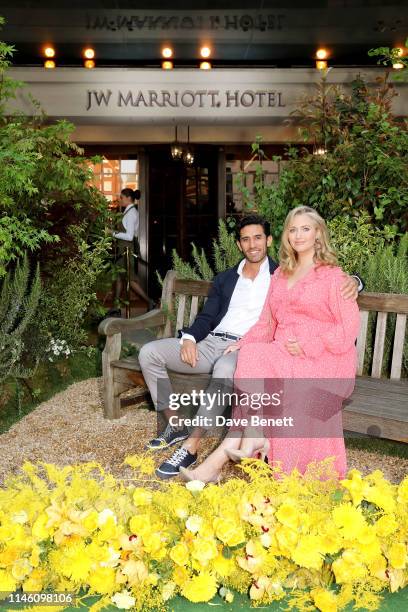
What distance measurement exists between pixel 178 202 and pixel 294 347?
7.89m

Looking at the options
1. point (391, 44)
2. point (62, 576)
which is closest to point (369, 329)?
point (62, 576)

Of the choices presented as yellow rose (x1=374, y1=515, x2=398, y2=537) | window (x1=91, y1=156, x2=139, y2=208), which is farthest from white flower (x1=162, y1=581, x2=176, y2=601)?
window (x1=91, y1=156, x2=139, y2=208)

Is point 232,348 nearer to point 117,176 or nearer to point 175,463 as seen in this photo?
point 175,463

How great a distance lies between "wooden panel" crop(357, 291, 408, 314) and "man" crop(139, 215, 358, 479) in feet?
1.55

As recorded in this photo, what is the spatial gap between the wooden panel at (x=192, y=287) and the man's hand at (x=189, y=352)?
0.67 metres

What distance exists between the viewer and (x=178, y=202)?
10227 millimetres

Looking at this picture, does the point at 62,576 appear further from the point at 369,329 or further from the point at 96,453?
the point at 369,329

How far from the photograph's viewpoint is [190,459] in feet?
9.45

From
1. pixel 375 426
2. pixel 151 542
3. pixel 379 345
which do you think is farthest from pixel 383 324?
pixel 151 542

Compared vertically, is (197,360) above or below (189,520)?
below

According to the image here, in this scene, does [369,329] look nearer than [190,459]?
No

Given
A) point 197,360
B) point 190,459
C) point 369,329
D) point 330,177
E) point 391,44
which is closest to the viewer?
point 190,459

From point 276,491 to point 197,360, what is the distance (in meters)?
1.87

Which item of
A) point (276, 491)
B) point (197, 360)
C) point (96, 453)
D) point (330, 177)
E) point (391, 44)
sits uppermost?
point (391, 44)
